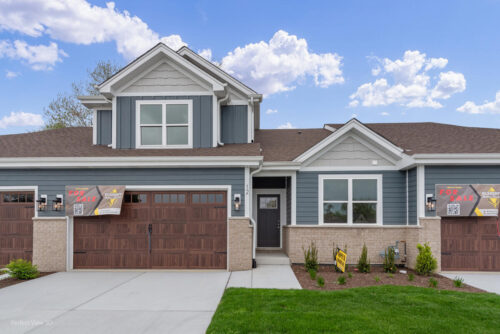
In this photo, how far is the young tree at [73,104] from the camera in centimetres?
2308

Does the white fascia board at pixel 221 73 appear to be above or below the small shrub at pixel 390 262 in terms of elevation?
above

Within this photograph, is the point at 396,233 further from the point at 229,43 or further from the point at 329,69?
the point at 329,69

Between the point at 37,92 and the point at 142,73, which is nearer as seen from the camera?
the point at 142,73

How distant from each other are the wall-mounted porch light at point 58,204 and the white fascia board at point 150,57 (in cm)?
344

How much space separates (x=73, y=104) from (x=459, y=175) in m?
22.7

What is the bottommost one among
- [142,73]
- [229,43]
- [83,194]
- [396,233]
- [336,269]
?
[336,269]

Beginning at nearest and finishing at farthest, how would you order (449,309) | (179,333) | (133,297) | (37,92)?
(179,333) < (449,309) < (133,297) < (37,92)

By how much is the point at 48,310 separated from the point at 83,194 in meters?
4.28

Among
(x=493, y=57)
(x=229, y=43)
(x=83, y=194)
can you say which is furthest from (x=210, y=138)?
(x=493, y=57)

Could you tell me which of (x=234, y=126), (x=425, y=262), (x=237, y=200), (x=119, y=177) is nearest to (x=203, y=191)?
(x=237, y=200)

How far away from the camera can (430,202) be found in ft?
32.5

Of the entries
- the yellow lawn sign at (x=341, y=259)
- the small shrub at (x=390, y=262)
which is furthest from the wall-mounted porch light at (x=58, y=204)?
the small shrub at (x=390, y=262)

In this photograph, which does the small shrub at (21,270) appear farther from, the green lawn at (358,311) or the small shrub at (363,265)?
the small shrub at (363,265)

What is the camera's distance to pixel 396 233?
1060 centimetres
